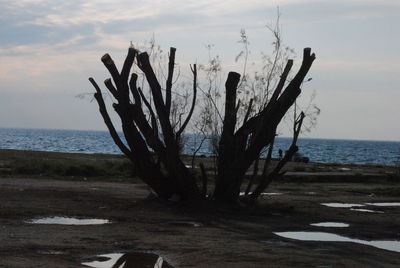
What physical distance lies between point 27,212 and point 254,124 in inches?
259

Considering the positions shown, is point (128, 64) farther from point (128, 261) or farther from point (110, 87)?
point (128, 261)

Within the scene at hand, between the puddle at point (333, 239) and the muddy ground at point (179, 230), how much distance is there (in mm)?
393

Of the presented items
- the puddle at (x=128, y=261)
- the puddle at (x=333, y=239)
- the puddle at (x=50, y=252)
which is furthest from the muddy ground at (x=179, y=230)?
the puddle at (x=333, y=239)

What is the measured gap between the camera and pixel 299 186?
28.7 meters

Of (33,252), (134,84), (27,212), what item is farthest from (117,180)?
(33,252)

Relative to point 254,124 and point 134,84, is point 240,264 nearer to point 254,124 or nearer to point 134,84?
point 254,124

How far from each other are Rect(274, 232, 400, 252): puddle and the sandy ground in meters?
0.42

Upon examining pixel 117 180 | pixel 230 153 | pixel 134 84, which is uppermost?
pixel 134 84

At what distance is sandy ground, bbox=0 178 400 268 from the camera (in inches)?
417

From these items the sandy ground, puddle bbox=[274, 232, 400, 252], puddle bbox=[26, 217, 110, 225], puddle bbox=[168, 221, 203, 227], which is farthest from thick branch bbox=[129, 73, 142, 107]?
puddle bbox=[274, 232, 400, 252]

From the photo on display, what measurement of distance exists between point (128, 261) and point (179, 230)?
377 cm

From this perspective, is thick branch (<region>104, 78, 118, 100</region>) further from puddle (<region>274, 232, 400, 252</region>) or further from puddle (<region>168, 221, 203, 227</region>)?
puddle (<region>274, 232, 400, 252</region>)

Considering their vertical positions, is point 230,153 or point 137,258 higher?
point 230,153

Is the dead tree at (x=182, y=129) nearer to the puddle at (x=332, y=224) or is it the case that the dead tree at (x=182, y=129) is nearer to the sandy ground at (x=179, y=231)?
the sandy ground at (x=179, y=231)
